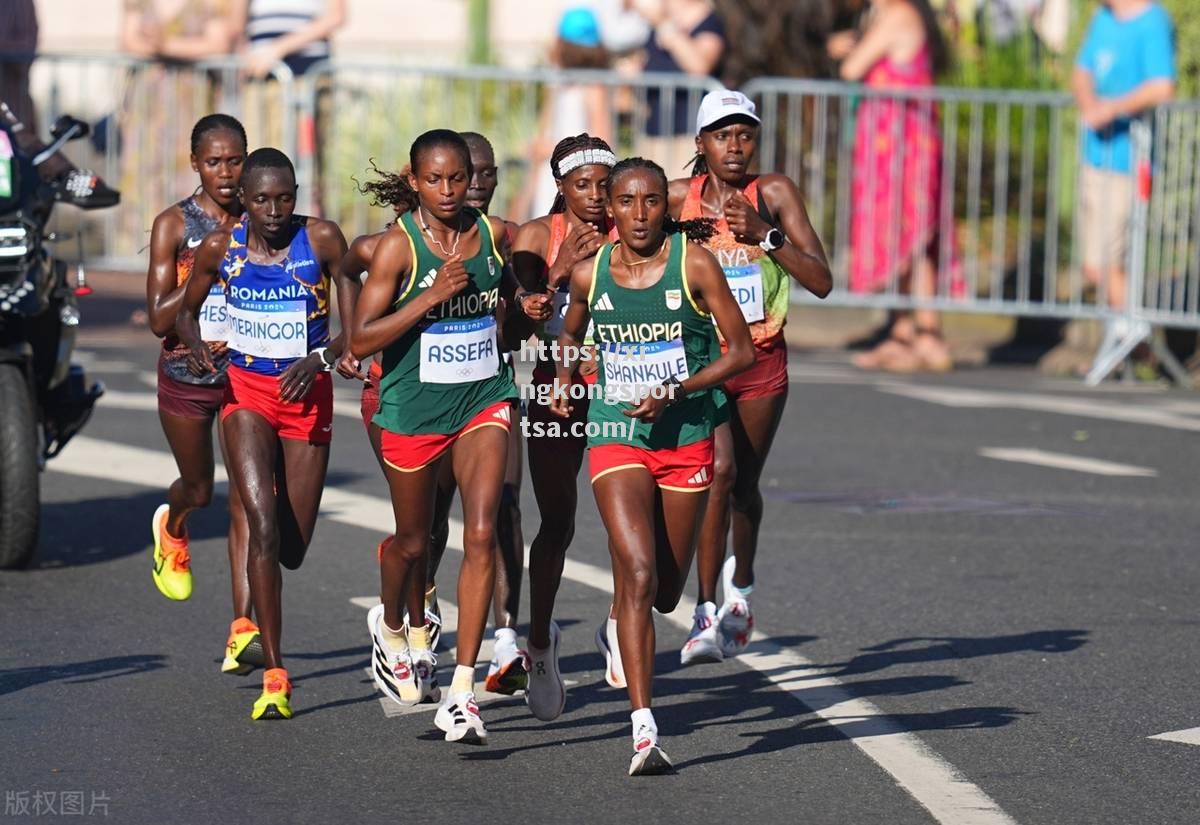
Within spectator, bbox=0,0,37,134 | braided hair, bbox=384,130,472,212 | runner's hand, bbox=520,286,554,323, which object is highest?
spectator, bbox=0,0,37,134

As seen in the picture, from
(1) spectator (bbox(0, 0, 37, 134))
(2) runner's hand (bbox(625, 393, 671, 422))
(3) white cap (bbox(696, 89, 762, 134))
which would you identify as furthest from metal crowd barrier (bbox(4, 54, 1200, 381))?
(2) runner's hand (bbox(625, 393, 671, 422))

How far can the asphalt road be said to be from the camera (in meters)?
6.94

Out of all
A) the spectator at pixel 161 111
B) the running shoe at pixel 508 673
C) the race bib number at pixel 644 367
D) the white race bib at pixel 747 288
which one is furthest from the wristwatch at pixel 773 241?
the spectator at pixel 161 111

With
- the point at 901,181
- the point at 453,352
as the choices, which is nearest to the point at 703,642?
the point at 453,352

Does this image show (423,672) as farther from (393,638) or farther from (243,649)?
(243,649)

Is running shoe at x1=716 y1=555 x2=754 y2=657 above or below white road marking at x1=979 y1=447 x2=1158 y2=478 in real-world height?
below

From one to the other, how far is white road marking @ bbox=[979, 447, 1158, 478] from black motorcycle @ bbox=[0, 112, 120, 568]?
524cm

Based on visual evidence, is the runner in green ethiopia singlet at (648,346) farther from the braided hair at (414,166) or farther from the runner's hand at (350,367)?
the runner's hand at (350,367)

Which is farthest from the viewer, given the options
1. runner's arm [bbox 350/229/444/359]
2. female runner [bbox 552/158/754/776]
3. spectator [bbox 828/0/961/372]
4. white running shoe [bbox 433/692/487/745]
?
spectator [bbox 828/0/961/372]

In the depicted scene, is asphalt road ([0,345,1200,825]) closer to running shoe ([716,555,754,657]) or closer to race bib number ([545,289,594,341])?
running shoe ([716,555,754,657])

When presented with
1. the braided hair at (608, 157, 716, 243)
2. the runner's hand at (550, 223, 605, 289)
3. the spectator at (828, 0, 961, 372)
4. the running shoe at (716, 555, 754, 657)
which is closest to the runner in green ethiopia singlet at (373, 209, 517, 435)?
the runner's hand at (550, 223, 605, 289)

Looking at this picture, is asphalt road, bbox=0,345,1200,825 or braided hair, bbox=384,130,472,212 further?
braided hair, bbox=384,130,472,212

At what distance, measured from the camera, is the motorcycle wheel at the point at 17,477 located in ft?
32.8

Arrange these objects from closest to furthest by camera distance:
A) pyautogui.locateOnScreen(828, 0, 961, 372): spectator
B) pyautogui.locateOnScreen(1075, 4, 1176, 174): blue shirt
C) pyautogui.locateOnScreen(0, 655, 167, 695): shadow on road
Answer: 1. pyautogui.locateOnScreen(0, 655, 167, 695): shadow on road
2. pyautogui.locateOnScreen(1075, 4, 1176, 174): blue shirt
3. pyautogui.locateOnScreen(828, 0, 961, 372): spectator
